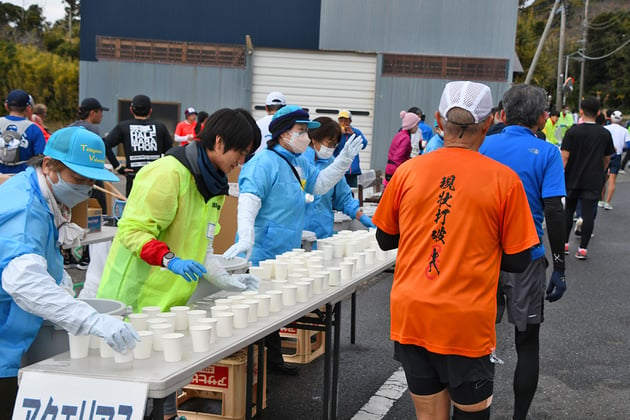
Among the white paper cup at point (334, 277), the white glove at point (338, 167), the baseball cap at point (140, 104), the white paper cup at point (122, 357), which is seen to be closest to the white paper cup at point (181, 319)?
the white paper cup at point (122, 357)

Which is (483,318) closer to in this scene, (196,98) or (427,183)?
(427,183)

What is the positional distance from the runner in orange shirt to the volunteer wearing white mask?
42.0 inches

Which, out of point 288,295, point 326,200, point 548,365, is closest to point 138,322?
point 288,295

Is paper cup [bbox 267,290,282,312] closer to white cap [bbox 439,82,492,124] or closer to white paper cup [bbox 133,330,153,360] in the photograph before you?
white paper cup [bbox 133,330,153,360]

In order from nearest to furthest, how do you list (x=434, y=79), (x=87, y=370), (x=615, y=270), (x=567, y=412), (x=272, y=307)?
(x=87, y=370) < (x=272, y=307) < (x=567, y=412) < (x=615, y=270) < (x=434, y=79)

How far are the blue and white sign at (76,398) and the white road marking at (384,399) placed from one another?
2.46m

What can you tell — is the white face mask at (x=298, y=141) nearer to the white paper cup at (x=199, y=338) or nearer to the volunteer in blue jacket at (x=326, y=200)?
the volunteer in blue jacket at (x=326, y=200)

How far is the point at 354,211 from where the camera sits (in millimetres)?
6047

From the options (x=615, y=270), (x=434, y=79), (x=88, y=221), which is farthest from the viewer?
(x=434, y=79)

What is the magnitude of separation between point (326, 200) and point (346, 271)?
1.87 meters

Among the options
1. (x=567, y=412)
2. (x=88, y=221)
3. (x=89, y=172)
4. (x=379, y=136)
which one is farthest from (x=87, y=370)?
(x=379, y=136)

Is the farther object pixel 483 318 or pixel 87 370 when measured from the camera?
pixel 483 318

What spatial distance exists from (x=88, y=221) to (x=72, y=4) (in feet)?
186

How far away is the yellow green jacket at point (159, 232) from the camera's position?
327 cm
